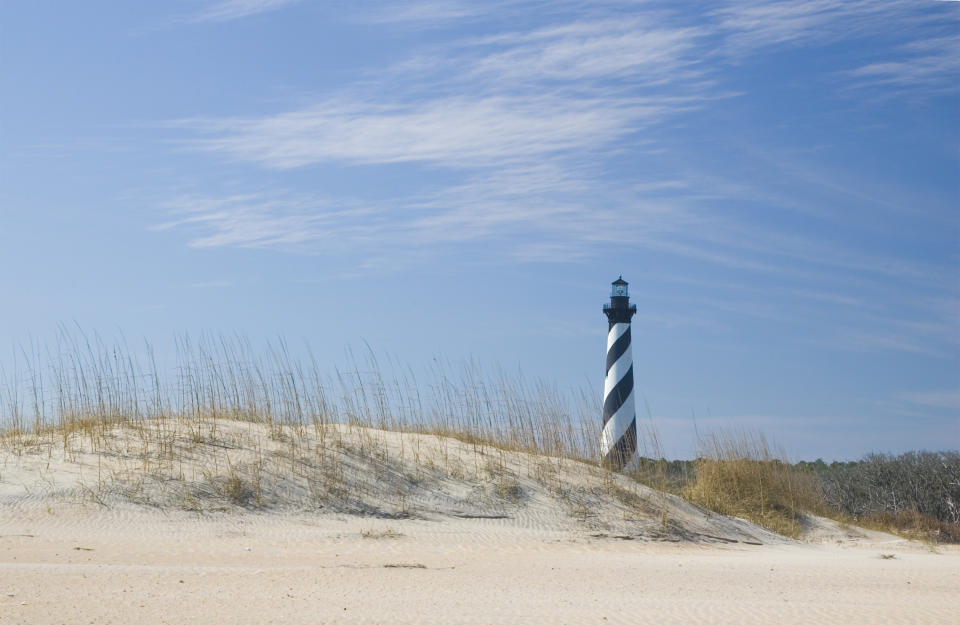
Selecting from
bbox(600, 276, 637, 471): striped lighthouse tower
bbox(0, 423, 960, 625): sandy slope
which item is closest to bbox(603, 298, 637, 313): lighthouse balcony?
bbox(600, 276, 637, 471): striped lighthouse tower

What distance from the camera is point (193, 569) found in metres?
7.10

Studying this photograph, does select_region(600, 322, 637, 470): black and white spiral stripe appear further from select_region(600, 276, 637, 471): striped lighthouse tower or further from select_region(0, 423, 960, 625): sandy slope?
select_region(0, 423, 960, 625): sandy slope

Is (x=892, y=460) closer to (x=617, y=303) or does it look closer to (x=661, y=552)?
(x=617, y=303)

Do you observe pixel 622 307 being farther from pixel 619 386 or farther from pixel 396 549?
pixel 396 549

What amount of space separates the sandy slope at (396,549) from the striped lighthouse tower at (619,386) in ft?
9.34

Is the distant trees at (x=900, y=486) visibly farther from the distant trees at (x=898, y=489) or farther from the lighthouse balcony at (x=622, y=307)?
the lighthouse balcony at (x=622, y=307)

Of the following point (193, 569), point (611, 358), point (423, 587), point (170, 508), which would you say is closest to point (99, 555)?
point (193, 569)

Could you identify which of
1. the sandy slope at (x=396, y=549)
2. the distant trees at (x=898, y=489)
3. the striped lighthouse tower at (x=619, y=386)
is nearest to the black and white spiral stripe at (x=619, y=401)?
the striped lighthouse tower at (x=619, y=386)

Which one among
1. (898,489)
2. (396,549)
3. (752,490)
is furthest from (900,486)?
(396,549)

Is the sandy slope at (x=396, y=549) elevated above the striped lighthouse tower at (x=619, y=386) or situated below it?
below

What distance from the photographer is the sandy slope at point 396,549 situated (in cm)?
606

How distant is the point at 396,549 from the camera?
28.5 ft

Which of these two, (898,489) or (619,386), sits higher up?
(619,386)

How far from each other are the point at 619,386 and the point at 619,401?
298 millimetres
